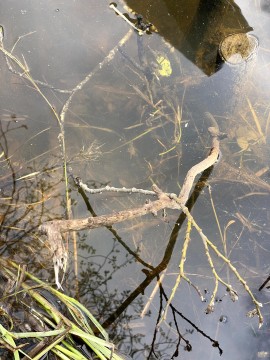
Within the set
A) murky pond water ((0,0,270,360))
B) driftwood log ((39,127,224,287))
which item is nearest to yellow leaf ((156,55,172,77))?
murky pond water ((0,0,270,360))

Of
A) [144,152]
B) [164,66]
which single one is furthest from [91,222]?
[164,66]

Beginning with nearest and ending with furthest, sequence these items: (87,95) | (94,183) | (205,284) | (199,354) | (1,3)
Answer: (199,354), (205,284), (94,183), (87,95), (1,3)

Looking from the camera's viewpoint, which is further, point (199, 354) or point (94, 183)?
point (94, 183)

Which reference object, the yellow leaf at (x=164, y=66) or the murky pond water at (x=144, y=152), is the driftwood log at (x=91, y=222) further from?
the yellow leaf at (x=164, y=66)

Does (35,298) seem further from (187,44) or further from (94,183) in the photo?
(187,44)

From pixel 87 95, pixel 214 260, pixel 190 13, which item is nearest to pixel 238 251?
pixel 214 260

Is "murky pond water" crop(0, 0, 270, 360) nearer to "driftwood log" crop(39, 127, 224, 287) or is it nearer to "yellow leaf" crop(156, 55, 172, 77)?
"yellow leaf" crop(156, 55, 172, 77)

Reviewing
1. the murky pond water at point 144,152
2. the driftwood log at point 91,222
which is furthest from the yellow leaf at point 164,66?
→ the driftwood log at point 91,222

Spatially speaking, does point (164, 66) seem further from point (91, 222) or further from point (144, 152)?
point (91, 222)
